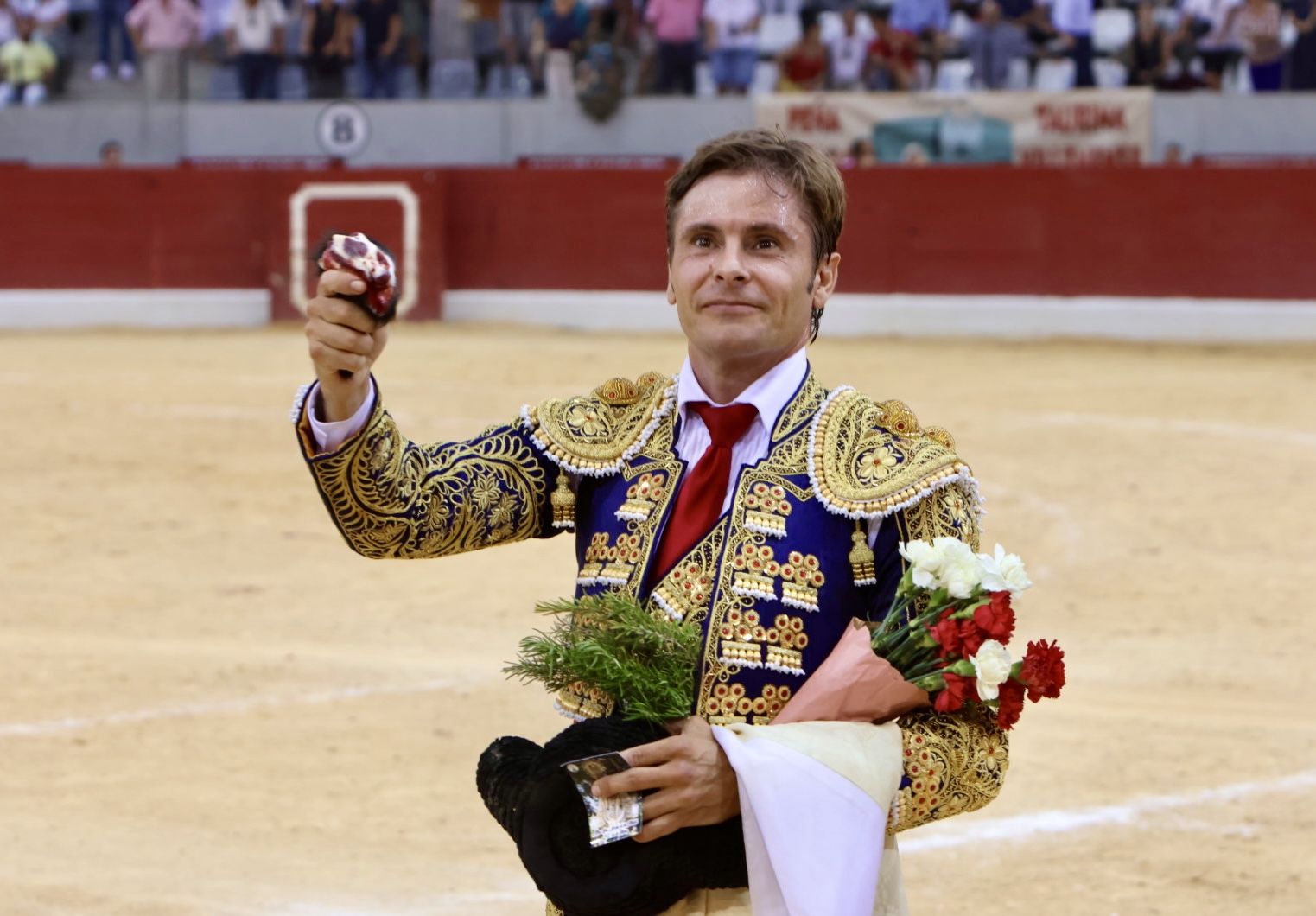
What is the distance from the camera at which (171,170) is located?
610 inches

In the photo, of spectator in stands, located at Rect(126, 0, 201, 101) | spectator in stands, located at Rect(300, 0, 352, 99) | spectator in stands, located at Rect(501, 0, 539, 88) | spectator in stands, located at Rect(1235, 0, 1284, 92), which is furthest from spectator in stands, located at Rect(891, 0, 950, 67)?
spectator in stands, located at Rect(126, 0, 201, 101)

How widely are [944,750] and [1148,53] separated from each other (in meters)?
13.9

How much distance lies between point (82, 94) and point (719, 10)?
584cm

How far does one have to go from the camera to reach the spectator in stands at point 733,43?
15.9m

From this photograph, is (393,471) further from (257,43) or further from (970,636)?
(257,43)

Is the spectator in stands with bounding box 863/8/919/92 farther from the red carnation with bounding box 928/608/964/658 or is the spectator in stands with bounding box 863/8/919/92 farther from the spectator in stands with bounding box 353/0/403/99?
the red carnation with bounding box 928/608/964/658

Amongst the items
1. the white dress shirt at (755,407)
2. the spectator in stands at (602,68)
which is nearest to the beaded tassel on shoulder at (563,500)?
the white dress shirt at (755,407)

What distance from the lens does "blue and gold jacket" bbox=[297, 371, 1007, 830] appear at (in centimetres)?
209

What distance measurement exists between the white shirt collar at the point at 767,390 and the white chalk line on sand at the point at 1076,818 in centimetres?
249

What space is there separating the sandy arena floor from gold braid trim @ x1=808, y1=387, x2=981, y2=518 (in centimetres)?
208

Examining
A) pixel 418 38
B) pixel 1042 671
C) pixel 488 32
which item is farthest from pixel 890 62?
pixel 1042 671

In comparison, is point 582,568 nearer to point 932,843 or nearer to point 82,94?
point 932,843

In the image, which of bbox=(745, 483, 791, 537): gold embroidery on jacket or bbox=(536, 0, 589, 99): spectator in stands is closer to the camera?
bbox=(745, 483, 791, 537): gold embroidery on jacket

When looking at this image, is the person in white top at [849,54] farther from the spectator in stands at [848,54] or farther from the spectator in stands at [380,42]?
the spectator in stands at [380,42]
